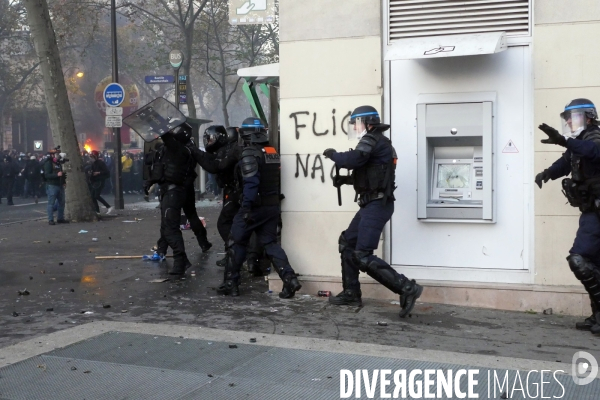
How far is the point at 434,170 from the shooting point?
26.8 feet

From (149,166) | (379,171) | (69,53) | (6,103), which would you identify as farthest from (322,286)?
(69,53)

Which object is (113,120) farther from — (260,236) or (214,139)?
(260,236)

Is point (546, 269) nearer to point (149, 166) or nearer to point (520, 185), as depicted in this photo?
point (520, 185)

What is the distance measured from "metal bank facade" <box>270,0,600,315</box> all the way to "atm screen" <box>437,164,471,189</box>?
0.03 ft

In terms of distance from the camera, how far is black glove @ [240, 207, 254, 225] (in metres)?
8.20

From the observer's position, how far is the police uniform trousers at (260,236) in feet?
27.1

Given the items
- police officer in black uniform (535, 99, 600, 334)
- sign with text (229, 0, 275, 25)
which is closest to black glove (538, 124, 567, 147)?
police officer in black uniform (535, 99, 600, 334)

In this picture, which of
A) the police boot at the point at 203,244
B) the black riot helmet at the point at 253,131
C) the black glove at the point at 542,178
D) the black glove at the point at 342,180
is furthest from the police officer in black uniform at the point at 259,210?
the police boot at the point at 203,244

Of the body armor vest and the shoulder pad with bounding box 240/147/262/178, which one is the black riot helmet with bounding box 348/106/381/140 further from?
the shoulder pad with bounding box 240/147/262/178

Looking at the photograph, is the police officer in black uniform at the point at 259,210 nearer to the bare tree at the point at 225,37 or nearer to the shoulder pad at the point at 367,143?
the shoulder pad at the point at 367,143

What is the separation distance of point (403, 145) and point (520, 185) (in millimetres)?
1246

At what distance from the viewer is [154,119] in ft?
30.1

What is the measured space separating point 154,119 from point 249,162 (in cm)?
171

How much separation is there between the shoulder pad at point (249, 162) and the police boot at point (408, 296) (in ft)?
6.44
